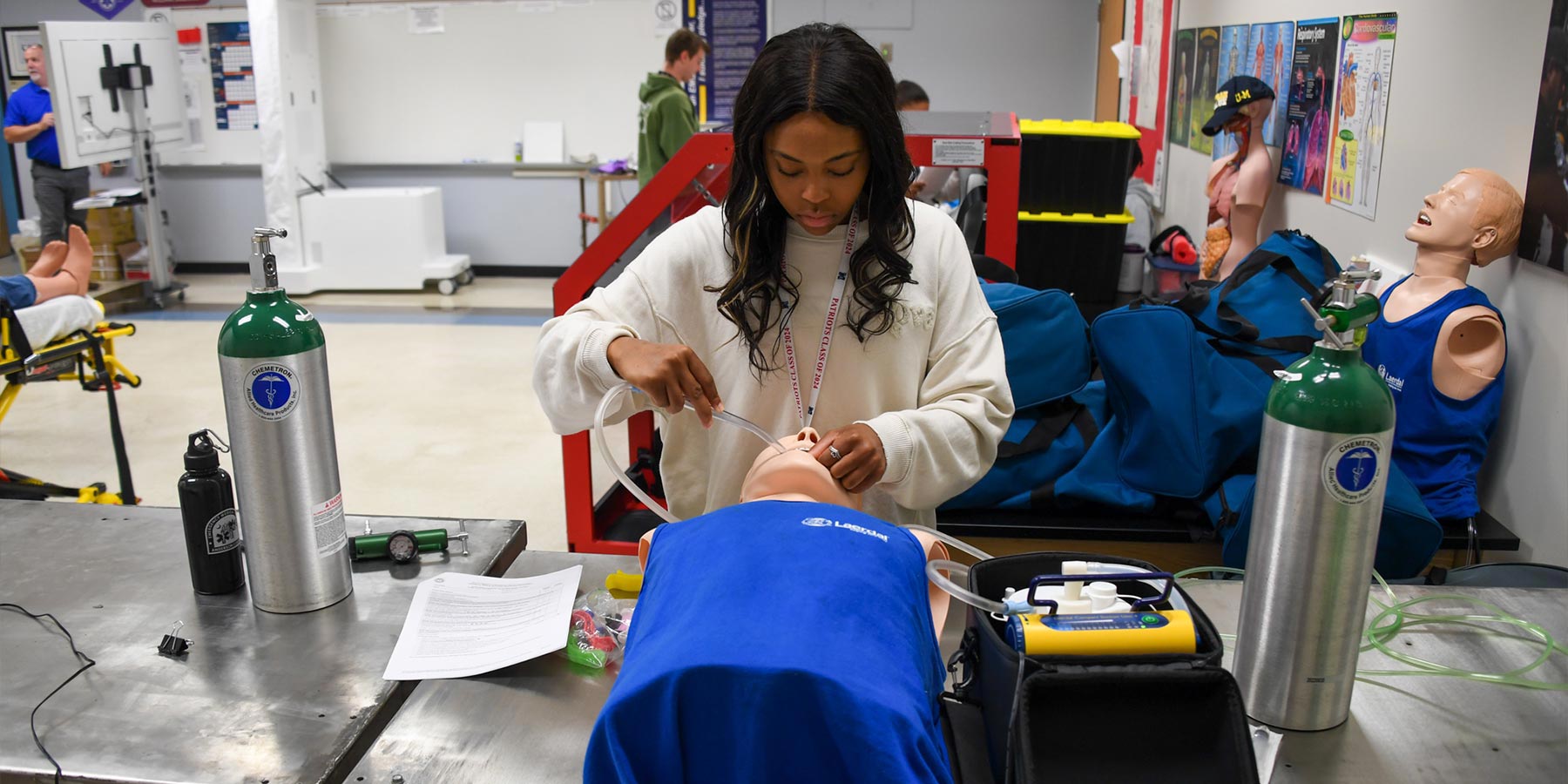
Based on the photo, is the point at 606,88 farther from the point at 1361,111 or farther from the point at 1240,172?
the point at 1361,111

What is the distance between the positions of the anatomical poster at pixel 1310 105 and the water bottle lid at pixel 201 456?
10.4ft

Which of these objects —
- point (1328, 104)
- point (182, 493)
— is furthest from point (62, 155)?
point (1328, 104)

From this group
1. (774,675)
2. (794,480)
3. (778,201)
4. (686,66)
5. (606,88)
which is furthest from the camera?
(606,88)

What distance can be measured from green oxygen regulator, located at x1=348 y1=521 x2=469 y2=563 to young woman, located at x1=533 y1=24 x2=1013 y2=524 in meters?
0.23

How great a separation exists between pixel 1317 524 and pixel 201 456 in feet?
4.02

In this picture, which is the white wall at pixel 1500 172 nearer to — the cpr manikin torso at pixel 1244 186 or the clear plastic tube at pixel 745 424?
the cpr manikin torso at pixel 1244 186

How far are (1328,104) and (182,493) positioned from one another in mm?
3253

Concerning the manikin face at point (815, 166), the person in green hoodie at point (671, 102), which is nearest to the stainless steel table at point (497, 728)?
the manikin face at point (815, 166)

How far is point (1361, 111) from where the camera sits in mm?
3096

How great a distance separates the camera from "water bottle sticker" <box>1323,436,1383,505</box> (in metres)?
0.96

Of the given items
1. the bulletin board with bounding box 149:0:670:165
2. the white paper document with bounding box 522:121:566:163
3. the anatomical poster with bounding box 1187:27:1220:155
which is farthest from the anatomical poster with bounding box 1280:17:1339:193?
the white paper document with bounding box 522:121:566:163

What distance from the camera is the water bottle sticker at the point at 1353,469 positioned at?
3.16 ft

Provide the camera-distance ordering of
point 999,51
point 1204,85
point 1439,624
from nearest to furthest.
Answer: point 1439,624 → point 1204,85 → point 999,51

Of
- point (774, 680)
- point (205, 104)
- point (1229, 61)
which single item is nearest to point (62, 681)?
point (774, 680)
